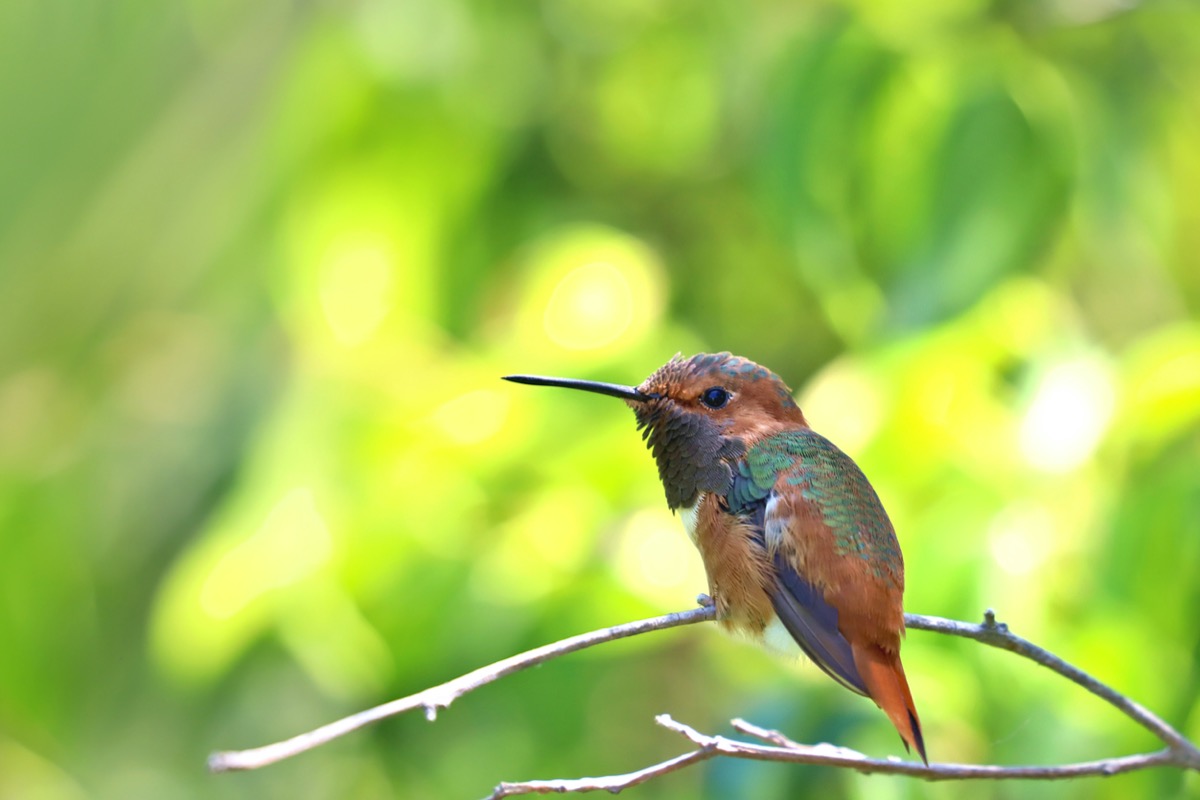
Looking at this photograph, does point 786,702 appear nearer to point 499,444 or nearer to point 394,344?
point 499,444

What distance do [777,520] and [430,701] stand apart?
0.61m

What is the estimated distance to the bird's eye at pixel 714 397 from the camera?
5.09 ft

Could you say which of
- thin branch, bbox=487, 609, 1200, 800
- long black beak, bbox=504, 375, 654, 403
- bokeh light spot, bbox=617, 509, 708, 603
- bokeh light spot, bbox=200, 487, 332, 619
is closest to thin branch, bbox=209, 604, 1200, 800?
thin branch, bbox=487, 609, 1200, 800

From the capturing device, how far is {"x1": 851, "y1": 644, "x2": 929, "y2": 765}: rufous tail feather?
1244 millimetres

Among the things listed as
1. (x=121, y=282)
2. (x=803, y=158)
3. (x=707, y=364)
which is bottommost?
(x=707, y=364)

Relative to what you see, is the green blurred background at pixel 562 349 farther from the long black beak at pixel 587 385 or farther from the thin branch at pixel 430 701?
the thin branch at pixel 430 701

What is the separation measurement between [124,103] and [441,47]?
1299 millimetres

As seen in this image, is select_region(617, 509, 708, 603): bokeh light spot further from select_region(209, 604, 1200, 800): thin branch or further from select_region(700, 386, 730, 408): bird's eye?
select_region(209, 604, 1200, 800): thin branch

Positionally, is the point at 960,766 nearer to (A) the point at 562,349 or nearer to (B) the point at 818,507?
(B) the point at 818,507

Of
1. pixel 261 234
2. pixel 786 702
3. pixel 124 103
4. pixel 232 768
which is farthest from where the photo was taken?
pixel 124 103

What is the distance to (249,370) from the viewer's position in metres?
3.23

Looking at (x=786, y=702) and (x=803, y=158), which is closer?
(x=786, y=702)

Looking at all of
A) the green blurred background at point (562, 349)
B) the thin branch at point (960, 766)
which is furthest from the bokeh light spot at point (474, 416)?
the thin branch at point (960, 766)

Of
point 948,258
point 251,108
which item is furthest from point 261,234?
point 948,258
